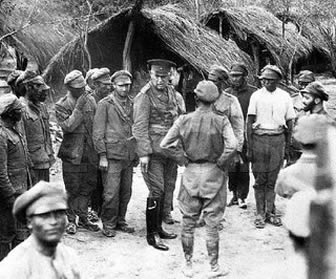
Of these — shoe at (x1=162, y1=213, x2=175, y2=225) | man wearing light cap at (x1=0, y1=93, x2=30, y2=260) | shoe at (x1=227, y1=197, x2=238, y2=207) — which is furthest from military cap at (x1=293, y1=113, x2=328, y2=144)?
shoe at (x1=227, y1=197, x2=238, y2=207)

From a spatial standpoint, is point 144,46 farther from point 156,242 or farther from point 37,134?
point 156,242

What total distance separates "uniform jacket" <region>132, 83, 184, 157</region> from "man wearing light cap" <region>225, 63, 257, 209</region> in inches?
45.2

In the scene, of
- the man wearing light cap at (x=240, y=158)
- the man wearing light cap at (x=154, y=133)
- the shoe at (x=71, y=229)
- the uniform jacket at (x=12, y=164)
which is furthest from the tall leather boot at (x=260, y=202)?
the uniform jacket at (x=12, y=164)

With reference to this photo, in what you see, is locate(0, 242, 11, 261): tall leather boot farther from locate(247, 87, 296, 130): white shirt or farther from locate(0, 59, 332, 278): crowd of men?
locate(247, 87, 296, 130): white shirt

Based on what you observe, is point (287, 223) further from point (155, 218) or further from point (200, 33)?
point (200, 33)

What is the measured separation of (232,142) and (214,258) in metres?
1.22

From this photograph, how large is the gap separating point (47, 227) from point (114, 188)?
3.69 m

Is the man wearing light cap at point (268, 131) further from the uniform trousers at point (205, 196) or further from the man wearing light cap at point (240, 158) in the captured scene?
the uniform trousers at point (205, 196)

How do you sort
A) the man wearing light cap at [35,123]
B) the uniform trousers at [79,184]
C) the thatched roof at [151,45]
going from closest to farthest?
the man wearing light cap at [35,123]
the uniform trousers at [79,184]
the thatched roof at [151,45]

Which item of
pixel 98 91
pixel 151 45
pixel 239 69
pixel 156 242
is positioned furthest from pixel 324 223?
pixel 151 45

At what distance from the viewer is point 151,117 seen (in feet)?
23.7

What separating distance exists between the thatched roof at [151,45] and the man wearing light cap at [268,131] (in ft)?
16.5

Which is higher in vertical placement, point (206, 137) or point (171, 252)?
point (206, 137)

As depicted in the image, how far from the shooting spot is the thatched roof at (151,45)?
12.8m
